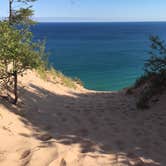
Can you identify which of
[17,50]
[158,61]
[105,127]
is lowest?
[105,127]

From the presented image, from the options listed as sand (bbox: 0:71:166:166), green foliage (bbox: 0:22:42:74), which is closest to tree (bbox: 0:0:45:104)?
green foliage (bbox: 0:22:42:74)

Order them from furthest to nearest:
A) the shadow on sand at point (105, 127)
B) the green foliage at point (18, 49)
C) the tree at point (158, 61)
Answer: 1. the tree at point (158, 61)
2. the green foliage at point (18, 49)
3. the shadow on sand at point (105, 127)

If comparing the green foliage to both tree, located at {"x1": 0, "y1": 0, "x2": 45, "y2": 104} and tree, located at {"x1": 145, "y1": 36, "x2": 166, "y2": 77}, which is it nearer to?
tree, located at {"x1": 0, "y1": 0, "x2": 45, "y2": 104}

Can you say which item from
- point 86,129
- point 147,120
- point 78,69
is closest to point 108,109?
point 147,120

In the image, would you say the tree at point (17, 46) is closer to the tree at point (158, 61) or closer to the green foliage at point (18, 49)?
the green foliage at point (18, 49)

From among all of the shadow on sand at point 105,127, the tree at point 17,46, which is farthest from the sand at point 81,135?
the tree at point 17,46

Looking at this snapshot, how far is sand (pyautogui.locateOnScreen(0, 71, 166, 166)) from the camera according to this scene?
212 inches

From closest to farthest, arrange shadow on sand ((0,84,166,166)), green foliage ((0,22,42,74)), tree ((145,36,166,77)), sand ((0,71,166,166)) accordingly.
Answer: sand ((0,71,166,166)), shadow on sand ((0,84,166,166)), green foliage ((0,22,42,74)), tree ((145,36,166,77))

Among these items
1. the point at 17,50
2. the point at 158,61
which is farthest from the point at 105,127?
the point at 158,61

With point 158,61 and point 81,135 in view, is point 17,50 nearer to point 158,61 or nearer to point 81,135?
point 81,135

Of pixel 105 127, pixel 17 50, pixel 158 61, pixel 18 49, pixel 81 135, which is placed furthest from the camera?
pixel 158 61

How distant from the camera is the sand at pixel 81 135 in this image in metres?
5.38

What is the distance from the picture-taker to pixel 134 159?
565cm

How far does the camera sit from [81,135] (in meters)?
7.17
